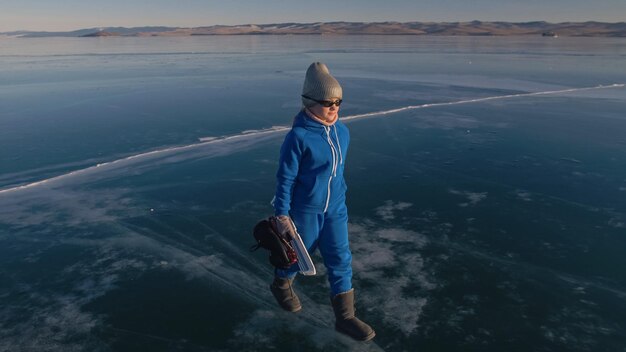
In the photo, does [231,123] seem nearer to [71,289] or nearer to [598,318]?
[71,289]

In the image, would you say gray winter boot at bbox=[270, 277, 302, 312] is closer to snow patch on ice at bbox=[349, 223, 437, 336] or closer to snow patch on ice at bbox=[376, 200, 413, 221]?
snow patch on ice at bbox=[349, 223, 437, 336]

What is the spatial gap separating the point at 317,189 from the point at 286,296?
0.89 metres

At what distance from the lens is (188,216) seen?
4.94m

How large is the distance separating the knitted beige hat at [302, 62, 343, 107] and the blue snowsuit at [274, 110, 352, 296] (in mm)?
128

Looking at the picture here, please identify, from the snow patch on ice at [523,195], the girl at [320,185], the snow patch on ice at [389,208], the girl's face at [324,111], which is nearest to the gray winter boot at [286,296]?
the girl at [320,185]

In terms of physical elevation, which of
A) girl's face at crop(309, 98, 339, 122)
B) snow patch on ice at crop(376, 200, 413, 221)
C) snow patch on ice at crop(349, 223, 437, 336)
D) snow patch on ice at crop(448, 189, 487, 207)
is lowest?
snow patch on ice at crop(349, 223, 437, 336)

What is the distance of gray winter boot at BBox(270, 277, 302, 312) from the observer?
3.16 meters

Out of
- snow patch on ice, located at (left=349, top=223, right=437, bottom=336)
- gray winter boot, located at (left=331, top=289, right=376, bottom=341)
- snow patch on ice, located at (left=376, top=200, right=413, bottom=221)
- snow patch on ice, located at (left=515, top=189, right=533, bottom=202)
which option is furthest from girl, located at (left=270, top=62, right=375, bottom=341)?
snow patch on ice, located at (left=515, top=189, right=533, bottom=202)

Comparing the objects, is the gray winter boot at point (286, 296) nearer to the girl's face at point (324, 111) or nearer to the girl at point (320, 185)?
the girl at point (320, 185)

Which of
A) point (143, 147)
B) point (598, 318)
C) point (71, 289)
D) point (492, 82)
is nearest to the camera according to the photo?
point (598, 318)

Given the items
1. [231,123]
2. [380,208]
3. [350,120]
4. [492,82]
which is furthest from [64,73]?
[380,208]

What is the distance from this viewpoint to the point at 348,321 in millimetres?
2898

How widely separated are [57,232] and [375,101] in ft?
31.1

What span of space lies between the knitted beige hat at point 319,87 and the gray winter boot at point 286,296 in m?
1.28
